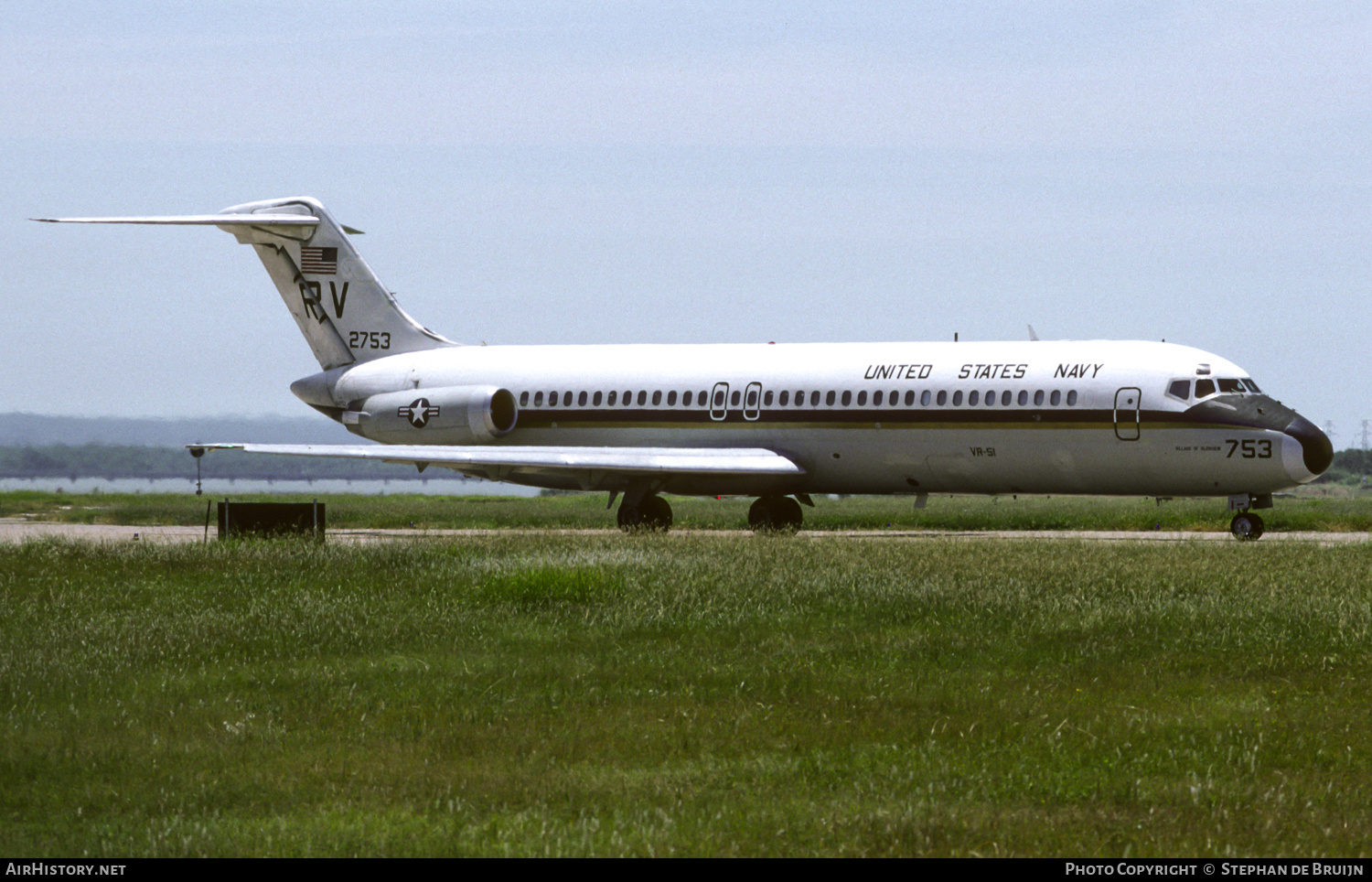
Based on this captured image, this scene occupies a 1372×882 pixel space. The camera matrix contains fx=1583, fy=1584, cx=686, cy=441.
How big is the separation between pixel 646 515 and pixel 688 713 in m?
21.5

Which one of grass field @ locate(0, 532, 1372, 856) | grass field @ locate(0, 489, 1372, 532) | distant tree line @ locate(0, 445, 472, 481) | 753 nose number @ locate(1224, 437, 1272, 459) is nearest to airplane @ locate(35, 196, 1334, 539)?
753 nose number @ locate(1224, 437, 1272, 459)

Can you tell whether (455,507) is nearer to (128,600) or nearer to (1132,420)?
(1132,420)

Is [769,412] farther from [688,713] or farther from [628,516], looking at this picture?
[688,713]

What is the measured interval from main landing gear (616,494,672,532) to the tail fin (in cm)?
700

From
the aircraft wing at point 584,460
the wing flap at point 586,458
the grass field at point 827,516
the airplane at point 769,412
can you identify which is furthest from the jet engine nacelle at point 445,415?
the grass field at point 827,516

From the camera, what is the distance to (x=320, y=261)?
35.2 meters

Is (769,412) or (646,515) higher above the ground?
(769,412)

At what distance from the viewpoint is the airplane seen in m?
26.4

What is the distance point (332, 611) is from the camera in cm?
1488

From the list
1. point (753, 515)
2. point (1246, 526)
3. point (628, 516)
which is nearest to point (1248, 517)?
point (1246, 526)

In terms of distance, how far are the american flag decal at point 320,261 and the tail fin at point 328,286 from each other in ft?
0.07

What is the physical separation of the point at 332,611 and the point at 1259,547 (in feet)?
47.8

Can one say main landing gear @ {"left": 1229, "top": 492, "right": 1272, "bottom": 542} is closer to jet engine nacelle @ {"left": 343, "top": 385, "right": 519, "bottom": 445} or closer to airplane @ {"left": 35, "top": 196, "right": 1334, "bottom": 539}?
airplane @ {"left": 35, "top": 196, "right": 1334, "bottom": 539}

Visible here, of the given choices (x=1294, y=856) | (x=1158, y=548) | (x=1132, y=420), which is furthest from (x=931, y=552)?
(x=1294, y=856)
